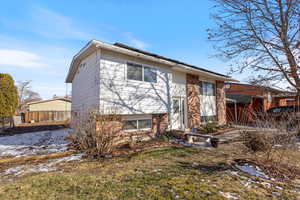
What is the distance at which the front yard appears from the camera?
2.84 metres

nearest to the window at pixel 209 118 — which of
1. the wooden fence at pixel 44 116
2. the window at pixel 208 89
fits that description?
the window at pixel 208 89

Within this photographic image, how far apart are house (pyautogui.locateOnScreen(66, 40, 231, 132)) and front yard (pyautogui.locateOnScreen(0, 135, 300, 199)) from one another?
251 cm

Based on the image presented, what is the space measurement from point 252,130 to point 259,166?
1167 millimetres

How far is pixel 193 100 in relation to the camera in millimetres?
11352

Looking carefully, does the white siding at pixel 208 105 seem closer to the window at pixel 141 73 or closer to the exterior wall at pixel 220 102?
the exterior wall at pixel 220 102

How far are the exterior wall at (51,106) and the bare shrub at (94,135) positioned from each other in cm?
2782

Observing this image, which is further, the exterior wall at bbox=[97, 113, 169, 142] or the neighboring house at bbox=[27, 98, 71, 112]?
the neighboring house at bbox=[27, 98, 71, 112]

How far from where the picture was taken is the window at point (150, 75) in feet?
27.1

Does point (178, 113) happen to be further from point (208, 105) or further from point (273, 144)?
point (273, 144)

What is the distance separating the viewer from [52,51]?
1025 cm

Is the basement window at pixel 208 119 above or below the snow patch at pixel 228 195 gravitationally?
above

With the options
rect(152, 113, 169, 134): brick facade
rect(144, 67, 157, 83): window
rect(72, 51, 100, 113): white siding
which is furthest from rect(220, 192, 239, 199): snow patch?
rect(144, 67, 157, 83): window

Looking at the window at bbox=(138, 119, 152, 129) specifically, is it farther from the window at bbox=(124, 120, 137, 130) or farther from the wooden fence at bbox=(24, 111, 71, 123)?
the wooden fence at bbox=(24, 111, 71, 123)

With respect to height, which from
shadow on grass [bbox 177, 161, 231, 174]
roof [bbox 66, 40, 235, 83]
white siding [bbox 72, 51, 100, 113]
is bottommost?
shadow on grass [bbox 177, 161, 231, 174]
